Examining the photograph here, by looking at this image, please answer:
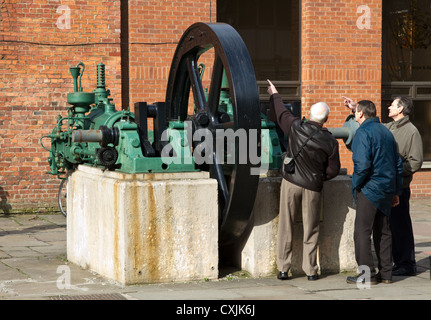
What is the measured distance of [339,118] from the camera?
1421 centimetres

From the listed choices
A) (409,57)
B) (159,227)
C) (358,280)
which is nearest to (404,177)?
(358,280)

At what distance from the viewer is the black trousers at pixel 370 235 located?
7.30 meters

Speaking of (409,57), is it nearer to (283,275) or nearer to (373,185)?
(373,185)

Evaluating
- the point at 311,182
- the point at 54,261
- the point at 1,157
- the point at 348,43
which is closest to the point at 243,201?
the point at 311,182

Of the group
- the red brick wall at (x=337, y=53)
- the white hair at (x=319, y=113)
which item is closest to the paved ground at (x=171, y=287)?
the white hair at (x=319, y=113)

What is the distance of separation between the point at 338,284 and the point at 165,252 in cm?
159

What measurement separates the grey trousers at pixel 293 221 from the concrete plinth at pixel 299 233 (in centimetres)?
16

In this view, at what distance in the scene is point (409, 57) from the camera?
1534 cm

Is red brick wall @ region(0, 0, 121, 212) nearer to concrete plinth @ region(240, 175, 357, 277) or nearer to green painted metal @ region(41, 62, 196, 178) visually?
green painted metal @ region(41, 62, 196, 178)

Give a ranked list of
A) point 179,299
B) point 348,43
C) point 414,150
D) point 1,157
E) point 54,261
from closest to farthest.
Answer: point 179,299, point 414,150, point 54,261, point 1,157, point 348,43

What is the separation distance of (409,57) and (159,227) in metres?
9.43

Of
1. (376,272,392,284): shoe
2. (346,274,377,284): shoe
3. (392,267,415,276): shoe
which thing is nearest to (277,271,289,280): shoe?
(346,274,377,284): shoe

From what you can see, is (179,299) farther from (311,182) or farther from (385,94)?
(385,94)

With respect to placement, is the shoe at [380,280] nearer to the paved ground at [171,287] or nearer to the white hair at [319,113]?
the paved ground at [171,287]
